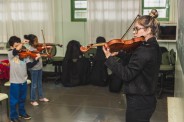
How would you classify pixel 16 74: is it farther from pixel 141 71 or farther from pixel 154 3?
pixel 154 3

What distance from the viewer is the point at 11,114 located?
414cm

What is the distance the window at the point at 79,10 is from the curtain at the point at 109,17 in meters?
0.32

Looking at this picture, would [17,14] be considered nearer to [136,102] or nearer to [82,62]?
[82,62]

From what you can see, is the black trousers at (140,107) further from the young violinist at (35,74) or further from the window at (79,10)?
the window at (79,10)

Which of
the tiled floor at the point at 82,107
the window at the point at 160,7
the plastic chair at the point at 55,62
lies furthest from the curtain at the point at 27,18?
the window at the point at 160,7

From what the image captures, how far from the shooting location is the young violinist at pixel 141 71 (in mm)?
2184

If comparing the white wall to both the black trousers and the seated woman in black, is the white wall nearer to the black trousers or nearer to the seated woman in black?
the seated woman in black

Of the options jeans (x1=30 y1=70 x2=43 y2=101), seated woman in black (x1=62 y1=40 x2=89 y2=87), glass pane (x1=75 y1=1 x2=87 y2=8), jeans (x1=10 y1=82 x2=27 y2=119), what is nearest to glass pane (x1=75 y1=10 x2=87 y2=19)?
glass pane (x1=75 y1=1 x2=87 y2=8)

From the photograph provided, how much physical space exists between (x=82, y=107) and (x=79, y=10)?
10.0ft

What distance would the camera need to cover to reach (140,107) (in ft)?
7.50

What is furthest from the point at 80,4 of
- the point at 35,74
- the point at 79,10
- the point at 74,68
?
the point at 35,74

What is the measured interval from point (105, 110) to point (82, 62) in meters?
1.92

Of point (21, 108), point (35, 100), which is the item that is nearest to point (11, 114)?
point (21, 108)

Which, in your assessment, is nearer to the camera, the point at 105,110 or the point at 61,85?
the point at 105,110
